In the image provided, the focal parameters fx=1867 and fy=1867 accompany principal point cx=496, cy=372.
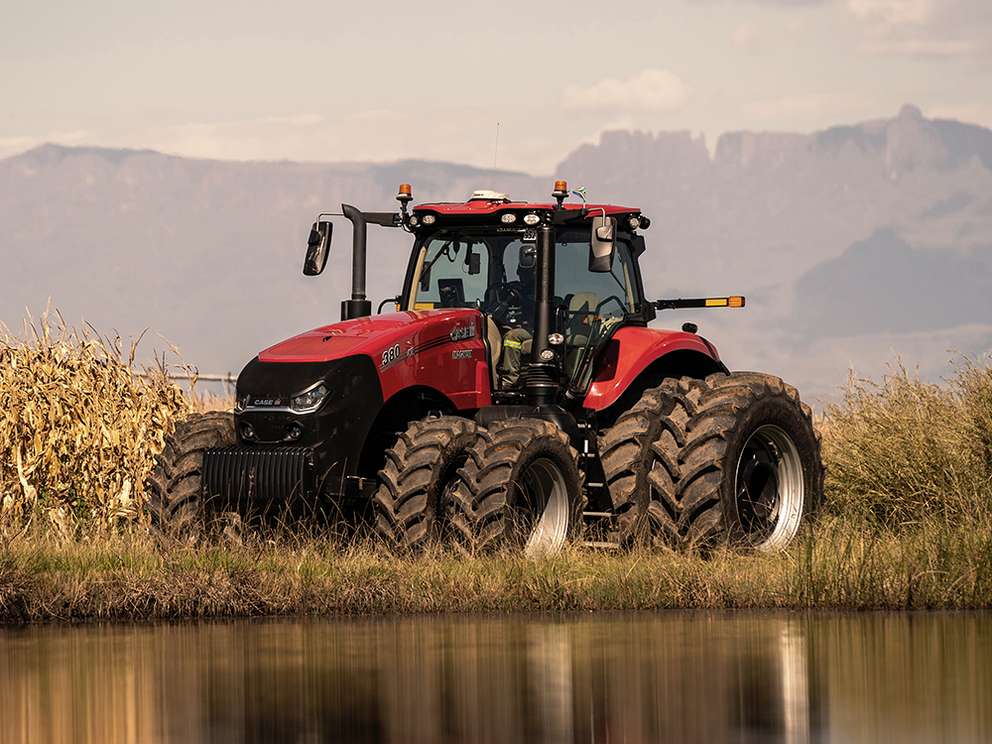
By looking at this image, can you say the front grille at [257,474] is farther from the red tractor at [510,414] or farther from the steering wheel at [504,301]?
the steering wheel at [504,301]

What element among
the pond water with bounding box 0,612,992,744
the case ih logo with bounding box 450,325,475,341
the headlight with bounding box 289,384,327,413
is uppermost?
the case ih logo with bounding box 450,325,475,341

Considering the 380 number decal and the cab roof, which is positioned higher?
the cab roof

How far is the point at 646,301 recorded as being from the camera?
1686cm

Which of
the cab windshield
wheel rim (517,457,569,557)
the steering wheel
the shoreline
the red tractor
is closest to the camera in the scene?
the shoreline

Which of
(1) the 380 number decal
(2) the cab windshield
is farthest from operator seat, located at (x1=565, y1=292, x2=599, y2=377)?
(1) the 380 number decal

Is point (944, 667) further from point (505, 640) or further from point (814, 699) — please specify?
point (505, 640)

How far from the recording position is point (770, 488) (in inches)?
656

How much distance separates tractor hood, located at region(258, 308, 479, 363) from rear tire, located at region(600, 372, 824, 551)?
5.48 ft

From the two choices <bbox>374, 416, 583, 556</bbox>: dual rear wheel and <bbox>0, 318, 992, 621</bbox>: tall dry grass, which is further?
<bbox>374, 416, 583, 556</bbox>: dual rear wheel

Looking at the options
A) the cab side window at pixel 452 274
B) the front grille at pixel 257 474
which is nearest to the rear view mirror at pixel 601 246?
→ the cab side window at pixel 452 274

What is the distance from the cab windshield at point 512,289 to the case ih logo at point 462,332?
1.07 feet

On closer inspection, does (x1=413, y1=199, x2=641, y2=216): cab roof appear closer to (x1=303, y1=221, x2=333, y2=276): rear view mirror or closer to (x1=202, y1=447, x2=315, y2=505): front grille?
(x1=303, y1=221, x2=333, y2=276): rear view mirror

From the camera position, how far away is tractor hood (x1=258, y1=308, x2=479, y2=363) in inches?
577

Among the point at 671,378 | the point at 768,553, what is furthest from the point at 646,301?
the point at 768,553
